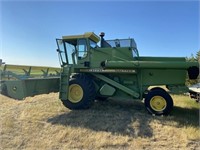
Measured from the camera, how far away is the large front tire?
6.82 metres

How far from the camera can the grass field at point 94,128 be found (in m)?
4.35

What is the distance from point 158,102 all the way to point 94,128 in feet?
7.43

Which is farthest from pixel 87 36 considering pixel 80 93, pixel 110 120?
pixel 110 120

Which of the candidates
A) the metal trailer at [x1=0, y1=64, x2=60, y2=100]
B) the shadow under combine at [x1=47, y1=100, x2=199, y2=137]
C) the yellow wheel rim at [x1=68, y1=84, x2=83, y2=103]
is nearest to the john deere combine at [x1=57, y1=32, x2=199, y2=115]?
the yellow wheel rim at [x1=68, y1=84, x2=83, y2=103]

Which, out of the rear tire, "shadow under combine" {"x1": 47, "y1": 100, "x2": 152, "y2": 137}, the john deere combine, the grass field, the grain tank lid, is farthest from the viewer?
the grain tank lid

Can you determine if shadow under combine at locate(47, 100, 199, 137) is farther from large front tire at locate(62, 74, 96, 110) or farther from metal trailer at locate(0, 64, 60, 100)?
metal trailer at locate(0, 64, 60, 100)

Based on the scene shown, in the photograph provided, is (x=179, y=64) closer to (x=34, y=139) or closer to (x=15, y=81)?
(x=34, y=139)

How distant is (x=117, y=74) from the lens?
7.16 m

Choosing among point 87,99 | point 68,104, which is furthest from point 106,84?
point 68,104

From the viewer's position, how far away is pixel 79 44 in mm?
7348

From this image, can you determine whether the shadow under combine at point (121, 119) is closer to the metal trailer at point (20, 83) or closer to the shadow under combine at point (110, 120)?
the shadow under combine at point (110, 120)

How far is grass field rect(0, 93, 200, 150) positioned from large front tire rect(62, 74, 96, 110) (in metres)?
0.25

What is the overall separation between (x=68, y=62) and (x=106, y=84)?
Result: 5.46 feet

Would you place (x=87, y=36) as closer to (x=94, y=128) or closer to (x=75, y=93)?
(x=75, y=93)
